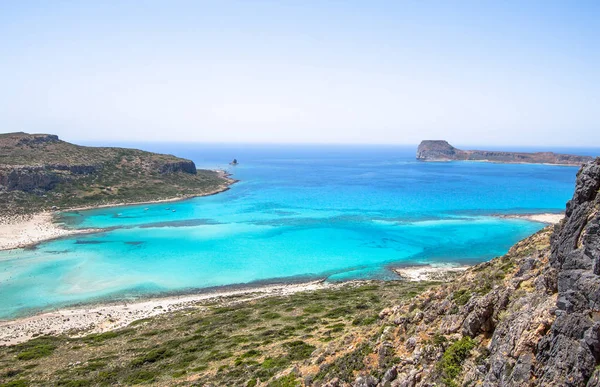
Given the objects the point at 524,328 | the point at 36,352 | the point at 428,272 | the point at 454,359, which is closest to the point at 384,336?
the point at 454,359

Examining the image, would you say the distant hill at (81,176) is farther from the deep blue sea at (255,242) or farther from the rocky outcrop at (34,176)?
the deep blue sea at (255,242)

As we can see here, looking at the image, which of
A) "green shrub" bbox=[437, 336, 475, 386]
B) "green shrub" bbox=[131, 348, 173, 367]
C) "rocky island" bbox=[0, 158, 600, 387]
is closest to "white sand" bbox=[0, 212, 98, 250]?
"rocky island" bbox=[0, 158, 600, 387]

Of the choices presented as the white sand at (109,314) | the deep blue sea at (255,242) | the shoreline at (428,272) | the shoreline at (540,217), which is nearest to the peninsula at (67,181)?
the deep blue sea at (255,242)

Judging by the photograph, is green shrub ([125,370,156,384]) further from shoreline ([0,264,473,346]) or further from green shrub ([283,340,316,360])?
shoreline ([0,264,473,346])

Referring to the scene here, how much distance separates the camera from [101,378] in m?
25.5

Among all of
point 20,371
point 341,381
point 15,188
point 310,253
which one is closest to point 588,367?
point 341,381

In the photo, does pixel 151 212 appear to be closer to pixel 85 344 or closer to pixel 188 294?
pixel 188 294

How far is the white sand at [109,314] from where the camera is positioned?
39.4 meters

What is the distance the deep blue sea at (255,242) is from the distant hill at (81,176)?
10941 millimetres

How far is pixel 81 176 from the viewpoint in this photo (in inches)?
4803

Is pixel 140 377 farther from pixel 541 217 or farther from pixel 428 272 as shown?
pixel 541 217

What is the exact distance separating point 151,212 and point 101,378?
84.5 m

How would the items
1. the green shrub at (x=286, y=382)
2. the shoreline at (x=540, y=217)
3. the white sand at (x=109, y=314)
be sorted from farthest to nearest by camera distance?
→ 1. the shoreline at (x=540, y=217)
2. the white sand at (x=109, y=314)
3. the green shrub at (x=286, y=382)

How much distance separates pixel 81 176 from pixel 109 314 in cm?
9335
